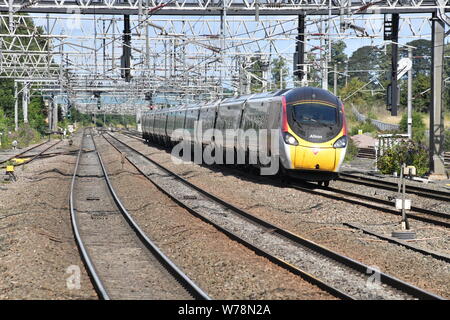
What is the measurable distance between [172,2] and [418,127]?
30.8 m

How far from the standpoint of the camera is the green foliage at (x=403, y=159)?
90.7 feet

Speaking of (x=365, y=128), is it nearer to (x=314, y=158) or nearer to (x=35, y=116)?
(x=35, y=116)

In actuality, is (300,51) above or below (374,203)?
above

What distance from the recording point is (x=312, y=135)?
20125 mm

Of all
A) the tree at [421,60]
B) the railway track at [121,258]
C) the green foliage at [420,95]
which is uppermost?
the tree at [421,60]

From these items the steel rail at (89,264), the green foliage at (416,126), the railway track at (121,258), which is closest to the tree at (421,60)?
the green foliage at (416,126)

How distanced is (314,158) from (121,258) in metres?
9.72

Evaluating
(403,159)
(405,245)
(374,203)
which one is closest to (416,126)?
(403,159)

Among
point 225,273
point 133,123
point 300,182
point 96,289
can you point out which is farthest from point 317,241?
point 133,123

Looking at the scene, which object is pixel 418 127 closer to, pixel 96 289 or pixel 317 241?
pixel 317 241

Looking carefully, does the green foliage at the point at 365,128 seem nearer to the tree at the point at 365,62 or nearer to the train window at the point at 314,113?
the tree at the point at 365,62

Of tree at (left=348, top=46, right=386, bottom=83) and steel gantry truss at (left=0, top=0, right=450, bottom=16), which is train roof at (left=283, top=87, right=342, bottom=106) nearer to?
steel gantry truss at (left=0, top=0, right=450, bottom=16)

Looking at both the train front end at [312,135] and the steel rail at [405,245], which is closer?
the steel rail at [405,245]

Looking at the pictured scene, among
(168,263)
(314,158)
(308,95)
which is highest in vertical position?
(308,95)
